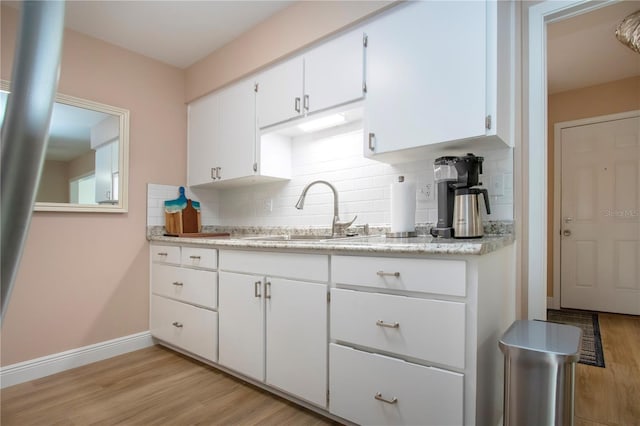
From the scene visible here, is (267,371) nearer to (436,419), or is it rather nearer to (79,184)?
(436,419)

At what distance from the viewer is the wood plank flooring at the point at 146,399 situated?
71.4 inches

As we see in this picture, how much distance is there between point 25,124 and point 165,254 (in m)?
2.82

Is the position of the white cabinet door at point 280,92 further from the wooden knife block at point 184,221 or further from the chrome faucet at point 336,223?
the wooden knife block at point 184,221

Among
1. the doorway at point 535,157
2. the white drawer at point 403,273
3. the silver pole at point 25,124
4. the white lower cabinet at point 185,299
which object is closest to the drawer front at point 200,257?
the white lower cabinet at point 185,299

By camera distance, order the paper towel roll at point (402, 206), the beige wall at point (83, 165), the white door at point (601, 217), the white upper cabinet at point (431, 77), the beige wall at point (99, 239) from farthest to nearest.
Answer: the white door at point (601, 217), the beige wall at point (83, 165), the beige wall at point (99, 239), the paper towel roll at point (402, 206), the white upper cabinet at point (431, 77)

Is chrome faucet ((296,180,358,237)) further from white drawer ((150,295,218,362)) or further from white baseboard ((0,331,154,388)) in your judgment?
white baseboard ((0,331,154,388))

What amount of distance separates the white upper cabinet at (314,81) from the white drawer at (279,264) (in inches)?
38.4

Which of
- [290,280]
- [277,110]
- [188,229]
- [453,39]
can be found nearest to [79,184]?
[188,229]

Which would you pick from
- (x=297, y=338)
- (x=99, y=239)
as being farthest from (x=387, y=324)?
(x=99, y=239)

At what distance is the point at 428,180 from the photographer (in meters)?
2.13

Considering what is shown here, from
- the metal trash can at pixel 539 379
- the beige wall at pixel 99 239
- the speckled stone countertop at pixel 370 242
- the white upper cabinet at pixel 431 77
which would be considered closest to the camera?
the metal trash can at pixel 539 379

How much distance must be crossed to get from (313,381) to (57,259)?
6.67 feet

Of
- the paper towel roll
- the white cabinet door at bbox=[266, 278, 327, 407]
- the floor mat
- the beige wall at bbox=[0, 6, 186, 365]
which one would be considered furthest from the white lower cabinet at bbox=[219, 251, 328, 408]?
the floor mat

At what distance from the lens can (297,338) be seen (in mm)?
1826
